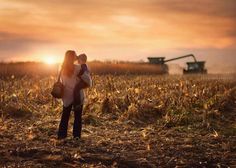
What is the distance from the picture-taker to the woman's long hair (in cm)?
1172

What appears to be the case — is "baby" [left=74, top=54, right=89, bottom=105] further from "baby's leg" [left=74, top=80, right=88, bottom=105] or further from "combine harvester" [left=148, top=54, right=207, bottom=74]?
"combine harvester" [left=148, top=54, right=207, bottom=74]

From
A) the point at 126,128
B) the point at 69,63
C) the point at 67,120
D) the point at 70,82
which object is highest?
the point at 69,63

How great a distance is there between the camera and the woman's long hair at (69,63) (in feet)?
38.4

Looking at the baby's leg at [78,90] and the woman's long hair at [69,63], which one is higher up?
the woman's long hair at [69,63]

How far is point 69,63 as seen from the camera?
11.8 m

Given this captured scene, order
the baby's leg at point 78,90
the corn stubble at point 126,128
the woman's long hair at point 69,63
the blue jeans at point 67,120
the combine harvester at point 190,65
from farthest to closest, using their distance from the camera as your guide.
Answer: the combine harvester at point 190,65 < the blue jeans at point 67,120 < the baby's leg at point 78,90 < the woman's long hair at point 69,63 < the corn stubble at point 126,128

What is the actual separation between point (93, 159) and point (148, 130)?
3780mm

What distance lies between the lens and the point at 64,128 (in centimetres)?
1240

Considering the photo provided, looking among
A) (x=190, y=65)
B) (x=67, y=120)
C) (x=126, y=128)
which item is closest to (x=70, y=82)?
(x=67, y=120)

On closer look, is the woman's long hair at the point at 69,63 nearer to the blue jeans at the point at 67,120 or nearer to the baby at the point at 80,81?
the baby at the point at 80,81

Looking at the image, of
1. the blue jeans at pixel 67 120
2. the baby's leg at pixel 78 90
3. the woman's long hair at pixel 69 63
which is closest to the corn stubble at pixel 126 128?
the blue jeans at pixel 67 120

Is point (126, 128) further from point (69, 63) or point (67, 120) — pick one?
point (69, 63)

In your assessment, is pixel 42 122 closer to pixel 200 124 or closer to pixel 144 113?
pixel 144 113

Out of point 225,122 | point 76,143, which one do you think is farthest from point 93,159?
point 225,122
